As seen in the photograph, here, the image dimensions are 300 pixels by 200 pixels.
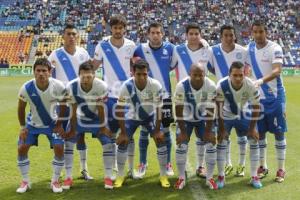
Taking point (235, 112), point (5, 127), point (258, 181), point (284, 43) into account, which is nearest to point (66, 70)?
point (235, 112)

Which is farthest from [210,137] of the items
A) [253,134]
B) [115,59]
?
[115,59]

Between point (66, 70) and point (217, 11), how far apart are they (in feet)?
139

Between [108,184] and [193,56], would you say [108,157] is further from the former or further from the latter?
[193,56]

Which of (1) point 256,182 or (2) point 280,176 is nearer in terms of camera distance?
(1) point 256,182

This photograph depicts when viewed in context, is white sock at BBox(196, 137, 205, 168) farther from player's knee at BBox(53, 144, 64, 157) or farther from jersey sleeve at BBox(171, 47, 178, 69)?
player's knee at BBox(53, 144, 64, 157)

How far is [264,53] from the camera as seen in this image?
7094mm

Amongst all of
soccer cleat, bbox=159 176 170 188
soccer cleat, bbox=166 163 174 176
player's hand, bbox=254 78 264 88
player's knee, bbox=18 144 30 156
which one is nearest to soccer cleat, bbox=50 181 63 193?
player's knee, bbox=18 144 30 156

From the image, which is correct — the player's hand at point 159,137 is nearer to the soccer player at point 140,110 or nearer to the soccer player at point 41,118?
the soccer player at point 140,110

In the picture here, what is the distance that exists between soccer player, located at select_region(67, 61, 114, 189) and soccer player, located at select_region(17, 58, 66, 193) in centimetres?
18

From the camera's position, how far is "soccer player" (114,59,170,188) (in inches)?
260

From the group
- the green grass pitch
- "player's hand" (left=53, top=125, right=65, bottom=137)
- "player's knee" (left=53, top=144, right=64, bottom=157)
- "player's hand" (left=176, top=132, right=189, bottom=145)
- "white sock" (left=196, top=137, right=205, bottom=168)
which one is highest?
"player's hand" (left=53, top=125, right=65, bottom=137)

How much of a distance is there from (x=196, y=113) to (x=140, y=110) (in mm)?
812

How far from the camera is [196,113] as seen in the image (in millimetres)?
6680

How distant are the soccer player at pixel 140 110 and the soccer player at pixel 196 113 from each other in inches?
10.8
